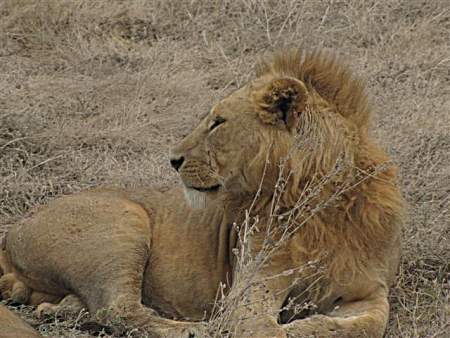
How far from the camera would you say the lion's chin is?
154 inches

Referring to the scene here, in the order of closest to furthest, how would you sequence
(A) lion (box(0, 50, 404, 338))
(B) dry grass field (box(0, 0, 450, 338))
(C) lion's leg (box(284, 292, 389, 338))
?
(C) lion's leg (box(284, 292, 389, 338)) → (A) lion (box(0, 50, 404, 338)) → (B) dry grass field (box(0, 0, 450, 338))

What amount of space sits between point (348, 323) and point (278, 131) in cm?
73

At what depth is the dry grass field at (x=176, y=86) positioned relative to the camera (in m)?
4.60

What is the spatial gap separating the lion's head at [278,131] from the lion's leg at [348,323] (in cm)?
50

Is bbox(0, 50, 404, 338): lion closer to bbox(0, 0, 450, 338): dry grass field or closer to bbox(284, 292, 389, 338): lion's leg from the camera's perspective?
bbox(284, 292, 389, 338): lion's leg

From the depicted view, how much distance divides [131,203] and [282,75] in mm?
895

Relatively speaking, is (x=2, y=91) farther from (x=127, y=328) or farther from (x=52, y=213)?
(x=127, y=328)

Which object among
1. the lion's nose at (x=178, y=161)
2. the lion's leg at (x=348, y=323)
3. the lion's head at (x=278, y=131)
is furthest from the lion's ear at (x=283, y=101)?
the lion's leg at (x=348, y=323)

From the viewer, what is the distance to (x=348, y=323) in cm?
356

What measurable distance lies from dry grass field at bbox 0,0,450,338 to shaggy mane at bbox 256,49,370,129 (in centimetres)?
79

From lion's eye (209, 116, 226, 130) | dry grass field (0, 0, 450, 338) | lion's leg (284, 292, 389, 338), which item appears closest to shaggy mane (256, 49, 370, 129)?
lion's eye (209, 116, 226, 130)

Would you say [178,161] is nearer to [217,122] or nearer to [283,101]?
[217,122]

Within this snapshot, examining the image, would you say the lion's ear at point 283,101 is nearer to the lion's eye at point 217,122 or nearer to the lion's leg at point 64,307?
the lion's eye at point 217,122

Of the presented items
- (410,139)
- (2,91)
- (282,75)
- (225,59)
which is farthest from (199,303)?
(225,59)
